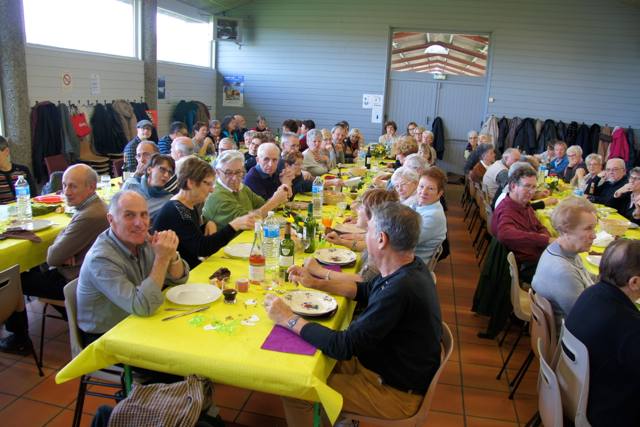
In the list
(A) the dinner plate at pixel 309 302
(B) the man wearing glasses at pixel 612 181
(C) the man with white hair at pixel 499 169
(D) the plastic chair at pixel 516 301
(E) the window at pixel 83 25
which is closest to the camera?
(A) the dinner plate at pixel 309 302

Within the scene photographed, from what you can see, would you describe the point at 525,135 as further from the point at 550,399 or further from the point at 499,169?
the point at 550,399

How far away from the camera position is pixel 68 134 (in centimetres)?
748

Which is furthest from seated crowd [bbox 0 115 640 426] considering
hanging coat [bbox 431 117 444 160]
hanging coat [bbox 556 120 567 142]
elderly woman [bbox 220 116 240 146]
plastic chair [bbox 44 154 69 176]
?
hanging coat [bbox 556 120 567 142]

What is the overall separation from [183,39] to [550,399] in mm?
11574

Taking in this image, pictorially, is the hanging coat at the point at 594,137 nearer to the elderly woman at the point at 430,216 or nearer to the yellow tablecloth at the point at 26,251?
the elderly woman at the point at 430,216

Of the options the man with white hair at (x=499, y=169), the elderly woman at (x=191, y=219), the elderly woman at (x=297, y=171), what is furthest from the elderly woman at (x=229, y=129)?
the elderly woman at (x=191, y=219)

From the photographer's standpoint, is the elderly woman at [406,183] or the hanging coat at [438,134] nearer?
the elderly woman at [406,183]

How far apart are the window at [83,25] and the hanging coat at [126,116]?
0.99 metres

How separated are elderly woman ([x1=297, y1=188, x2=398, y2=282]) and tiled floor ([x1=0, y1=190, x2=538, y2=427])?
0.96m

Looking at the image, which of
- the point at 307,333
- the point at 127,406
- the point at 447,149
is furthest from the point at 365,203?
the point at 447,149

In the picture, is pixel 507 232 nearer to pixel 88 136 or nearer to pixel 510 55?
pixel 88 136

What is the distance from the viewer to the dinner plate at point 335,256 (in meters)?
3.01

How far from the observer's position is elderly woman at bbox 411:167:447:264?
3.43 metres

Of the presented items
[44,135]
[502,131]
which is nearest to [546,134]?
[502,131]
